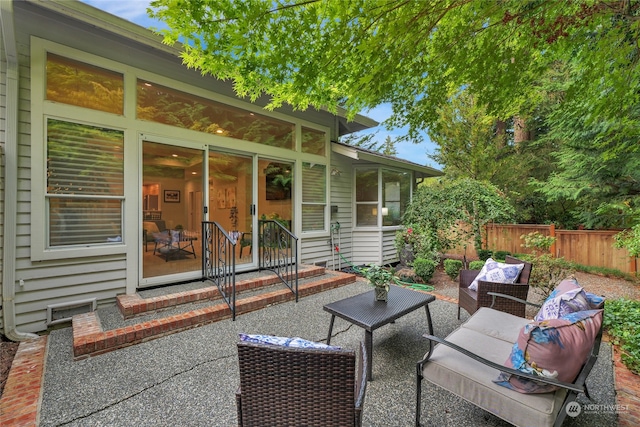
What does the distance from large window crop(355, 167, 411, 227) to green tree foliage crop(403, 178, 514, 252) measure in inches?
26.2

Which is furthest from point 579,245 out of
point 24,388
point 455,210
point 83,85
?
point 83,85

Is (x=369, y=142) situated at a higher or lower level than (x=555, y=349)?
higher

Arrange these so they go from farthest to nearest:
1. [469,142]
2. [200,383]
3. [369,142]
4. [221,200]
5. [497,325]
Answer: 1. [369,142]
2. [469,142]
3. [221,200]
4. [497,325]
5. [200,383]

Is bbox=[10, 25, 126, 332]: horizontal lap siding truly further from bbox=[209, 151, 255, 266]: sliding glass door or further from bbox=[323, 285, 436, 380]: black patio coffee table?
bbox=[323, 285, 436, 380]: black patio coffee table

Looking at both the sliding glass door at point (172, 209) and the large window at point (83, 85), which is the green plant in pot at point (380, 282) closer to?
the sliding glass door at point (172, 209)

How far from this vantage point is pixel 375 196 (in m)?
7.30

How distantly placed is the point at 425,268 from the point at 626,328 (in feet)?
10.1

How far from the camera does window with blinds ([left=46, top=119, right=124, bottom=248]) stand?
10.9ft

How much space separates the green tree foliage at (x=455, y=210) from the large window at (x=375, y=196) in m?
0.67

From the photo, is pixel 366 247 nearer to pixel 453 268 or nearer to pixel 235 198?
pixel 453 268

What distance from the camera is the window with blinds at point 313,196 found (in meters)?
6.18

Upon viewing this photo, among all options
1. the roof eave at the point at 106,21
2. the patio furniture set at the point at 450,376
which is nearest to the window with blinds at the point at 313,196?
the roof eave at the point at 106,21

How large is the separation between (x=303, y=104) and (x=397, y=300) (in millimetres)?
2562

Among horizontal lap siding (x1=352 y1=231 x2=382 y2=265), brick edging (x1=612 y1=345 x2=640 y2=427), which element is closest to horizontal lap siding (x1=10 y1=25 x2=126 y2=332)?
brick edging (x1=612 y1=345 x2=640 y2=427)
